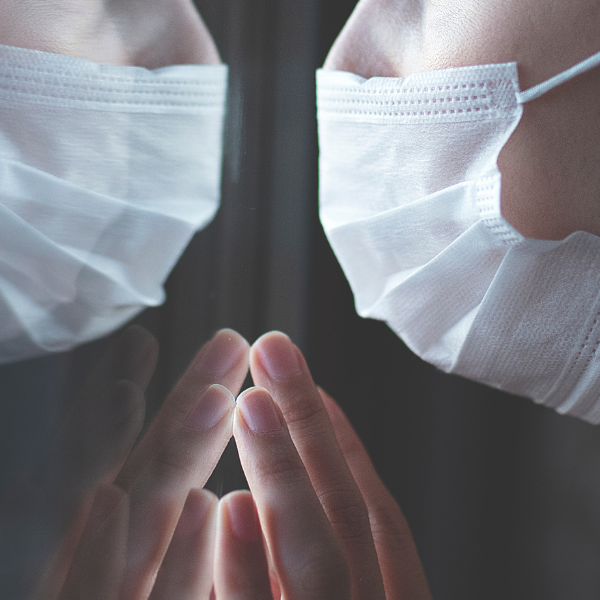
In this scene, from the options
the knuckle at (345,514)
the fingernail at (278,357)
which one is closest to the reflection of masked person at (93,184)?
the fingernail at (278,357)

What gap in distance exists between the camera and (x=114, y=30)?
0.45 m

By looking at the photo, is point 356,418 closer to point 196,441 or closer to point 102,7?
point 196,441

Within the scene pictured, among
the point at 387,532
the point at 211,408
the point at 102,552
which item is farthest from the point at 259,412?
the point at 387,532

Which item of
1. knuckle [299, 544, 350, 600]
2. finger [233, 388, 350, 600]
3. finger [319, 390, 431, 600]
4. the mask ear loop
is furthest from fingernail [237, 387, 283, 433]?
the mask ear loop

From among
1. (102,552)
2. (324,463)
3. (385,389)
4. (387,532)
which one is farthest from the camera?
(385,389)

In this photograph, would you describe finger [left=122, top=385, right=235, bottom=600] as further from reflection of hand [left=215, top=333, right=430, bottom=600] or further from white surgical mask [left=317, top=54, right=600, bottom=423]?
white surgical mask [left=317, top=54, right=600, bottom=423]

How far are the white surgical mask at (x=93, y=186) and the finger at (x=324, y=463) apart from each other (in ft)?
0.44

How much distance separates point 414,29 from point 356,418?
57 centimetres

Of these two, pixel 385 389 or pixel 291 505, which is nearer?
pixel 291 505

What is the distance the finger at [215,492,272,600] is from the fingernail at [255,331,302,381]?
11 cm

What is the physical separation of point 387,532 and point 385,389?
29cm

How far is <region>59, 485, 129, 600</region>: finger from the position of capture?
0.37 metres

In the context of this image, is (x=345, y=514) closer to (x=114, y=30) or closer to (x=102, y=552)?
(x=102, y=552)

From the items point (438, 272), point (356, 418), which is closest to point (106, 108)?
point (438, 272)
